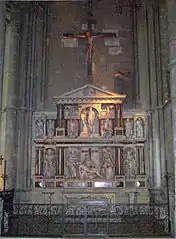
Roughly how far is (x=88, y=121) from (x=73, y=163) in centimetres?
179

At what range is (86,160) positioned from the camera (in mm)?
14336

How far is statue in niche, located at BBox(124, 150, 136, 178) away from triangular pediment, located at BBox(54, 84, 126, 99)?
2346 mm

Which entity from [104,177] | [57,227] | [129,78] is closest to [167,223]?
[57,227]

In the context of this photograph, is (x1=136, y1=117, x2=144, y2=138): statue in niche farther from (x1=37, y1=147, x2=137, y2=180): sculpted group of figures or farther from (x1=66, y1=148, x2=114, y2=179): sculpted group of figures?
(x1=66, y1=148, x2=114, y2=179): sculpted group of figures

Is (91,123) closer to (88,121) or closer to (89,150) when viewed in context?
(88,121)

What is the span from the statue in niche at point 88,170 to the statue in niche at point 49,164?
1095 millimetres

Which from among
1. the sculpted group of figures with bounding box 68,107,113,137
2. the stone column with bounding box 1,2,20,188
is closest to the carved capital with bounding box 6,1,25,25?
the stone column with bounding box 1,2,20,188

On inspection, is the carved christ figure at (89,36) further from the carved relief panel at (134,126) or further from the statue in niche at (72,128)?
the carved relief panel at (134,126)

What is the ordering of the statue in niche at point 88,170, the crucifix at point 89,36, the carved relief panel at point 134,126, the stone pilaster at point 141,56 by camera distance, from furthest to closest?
the stone pilaster at point 141,56 < the crucifix at point 89,36 < the carved relief panel at point 134,126 < the statue in niche at point 88,170

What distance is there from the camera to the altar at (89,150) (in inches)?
542

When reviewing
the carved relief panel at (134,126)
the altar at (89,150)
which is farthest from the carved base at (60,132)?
the carved relief panel at (134,126)

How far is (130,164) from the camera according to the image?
1437 cm

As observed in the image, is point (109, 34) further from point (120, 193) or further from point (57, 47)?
point (120, 193)

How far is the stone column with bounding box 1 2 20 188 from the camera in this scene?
47.3ft
